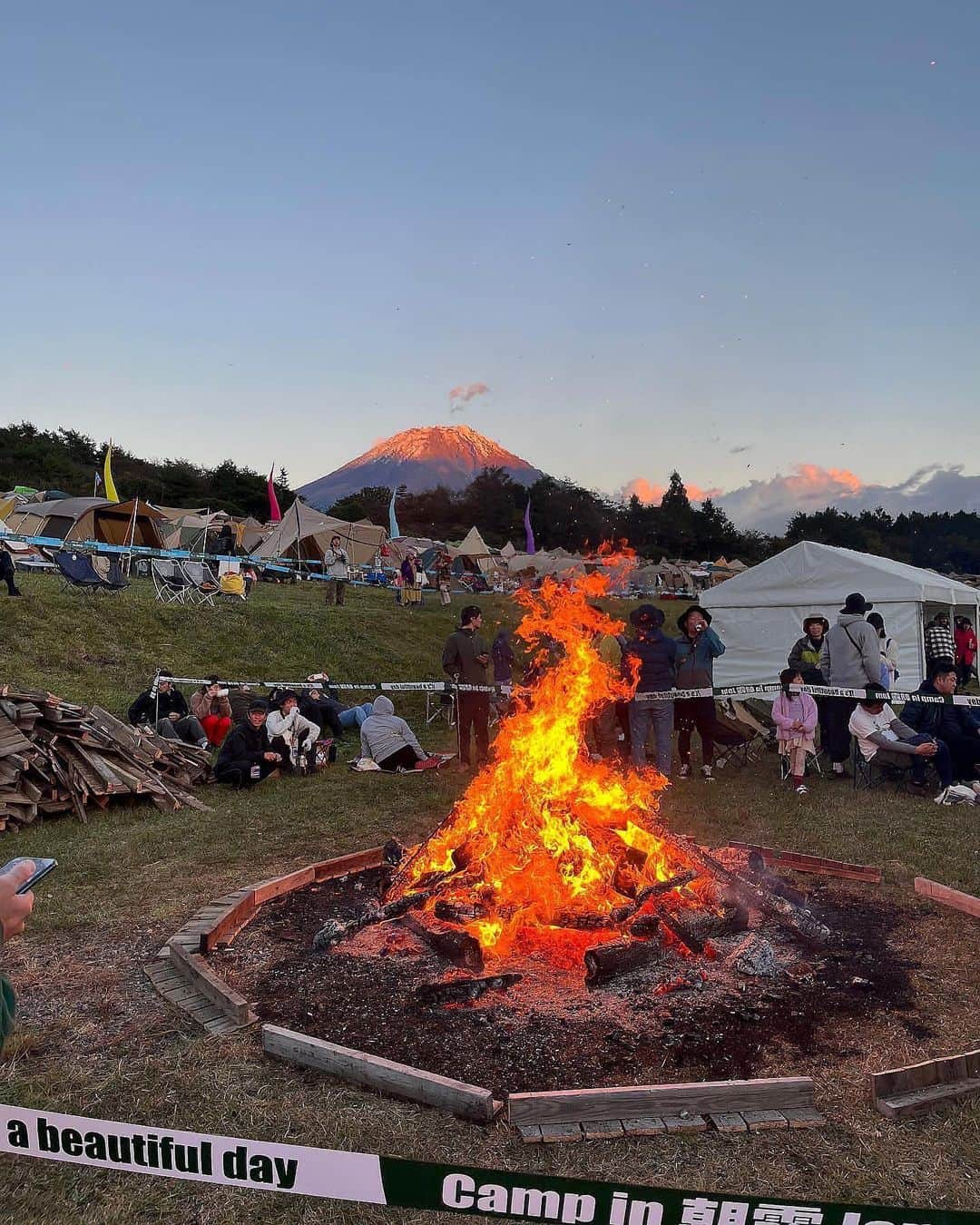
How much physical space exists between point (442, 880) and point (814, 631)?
7.59m

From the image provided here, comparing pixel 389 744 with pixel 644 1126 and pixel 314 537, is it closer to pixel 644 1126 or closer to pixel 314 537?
pixel 644 1126

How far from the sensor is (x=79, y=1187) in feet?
10.3

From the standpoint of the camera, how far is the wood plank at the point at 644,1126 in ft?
11.2

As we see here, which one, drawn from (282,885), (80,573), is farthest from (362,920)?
(80,573)

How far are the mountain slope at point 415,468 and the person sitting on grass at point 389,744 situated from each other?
21765 mm

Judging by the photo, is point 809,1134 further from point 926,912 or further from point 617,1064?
point 926,912

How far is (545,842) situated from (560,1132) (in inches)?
103

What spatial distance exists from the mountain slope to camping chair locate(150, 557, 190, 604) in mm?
12004

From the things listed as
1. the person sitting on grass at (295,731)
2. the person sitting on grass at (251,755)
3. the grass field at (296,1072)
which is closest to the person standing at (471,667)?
the grass field at (296,1072)

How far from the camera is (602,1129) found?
11.3 ft

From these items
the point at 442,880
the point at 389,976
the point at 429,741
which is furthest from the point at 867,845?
the point at 429,741

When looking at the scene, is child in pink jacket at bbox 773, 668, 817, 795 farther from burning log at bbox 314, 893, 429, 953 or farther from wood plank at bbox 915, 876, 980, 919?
burning log at bbox 314, 893, 429, 953

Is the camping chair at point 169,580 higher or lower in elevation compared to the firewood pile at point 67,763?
higher

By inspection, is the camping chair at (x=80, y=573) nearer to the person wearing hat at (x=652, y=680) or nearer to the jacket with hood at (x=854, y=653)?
the person wearing hat at (x=652, y=680)
